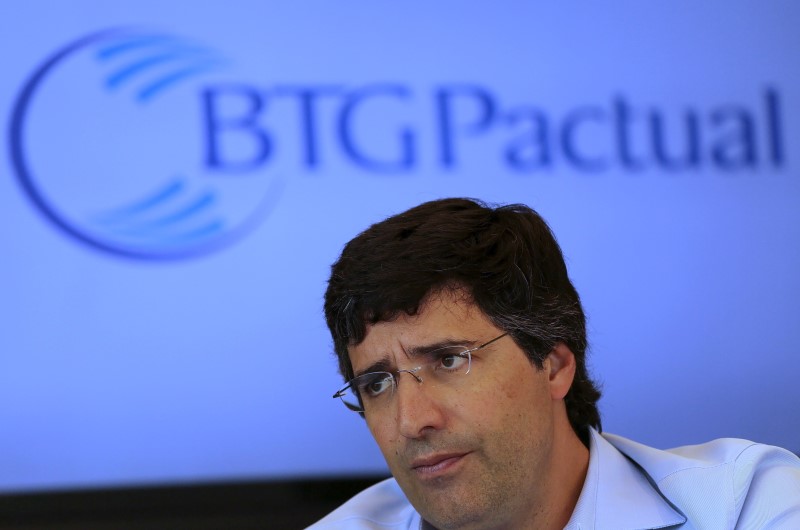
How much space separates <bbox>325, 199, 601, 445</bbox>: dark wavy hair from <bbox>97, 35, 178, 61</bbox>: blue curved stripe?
1.04 m

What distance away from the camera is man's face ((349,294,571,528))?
1728 mm

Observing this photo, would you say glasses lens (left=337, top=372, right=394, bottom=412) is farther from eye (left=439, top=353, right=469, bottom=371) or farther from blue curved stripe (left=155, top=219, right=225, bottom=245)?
blue curved stripe (left=155, top=219, right=225, bottom=245)

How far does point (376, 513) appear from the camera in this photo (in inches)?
83.0

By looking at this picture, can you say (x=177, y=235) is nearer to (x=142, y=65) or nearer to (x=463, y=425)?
(x=142, y=65)

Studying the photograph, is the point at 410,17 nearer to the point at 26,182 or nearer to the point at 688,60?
the point at 688,60

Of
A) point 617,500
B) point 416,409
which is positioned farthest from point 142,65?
point 617,500

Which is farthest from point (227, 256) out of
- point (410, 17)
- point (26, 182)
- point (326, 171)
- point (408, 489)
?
point (408, 489)

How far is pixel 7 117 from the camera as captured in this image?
254cm

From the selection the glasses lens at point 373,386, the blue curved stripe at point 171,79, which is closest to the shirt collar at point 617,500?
the glasses lens at point 373,386

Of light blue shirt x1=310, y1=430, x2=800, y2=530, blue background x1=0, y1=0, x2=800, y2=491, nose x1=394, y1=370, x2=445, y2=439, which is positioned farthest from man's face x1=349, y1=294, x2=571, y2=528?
blue background x1=0, y1=0, x2=800, y2=491

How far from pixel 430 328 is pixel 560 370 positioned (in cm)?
32

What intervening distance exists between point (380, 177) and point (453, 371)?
3.45 feet

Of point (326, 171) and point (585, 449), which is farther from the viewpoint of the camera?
point (326, 171)

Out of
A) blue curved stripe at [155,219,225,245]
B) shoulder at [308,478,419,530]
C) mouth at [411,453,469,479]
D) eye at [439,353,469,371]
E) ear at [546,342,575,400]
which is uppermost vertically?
blue curved stripe at [155,219,225,245]
